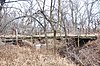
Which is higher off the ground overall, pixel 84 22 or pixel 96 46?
pixel 84 22

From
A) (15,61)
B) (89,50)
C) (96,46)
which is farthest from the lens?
(96,46)

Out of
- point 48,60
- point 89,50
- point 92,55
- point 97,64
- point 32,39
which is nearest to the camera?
point 48,60

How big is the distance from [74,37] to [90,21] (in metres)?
15.8

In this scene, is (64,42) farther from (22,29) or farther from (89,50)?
(22,29)

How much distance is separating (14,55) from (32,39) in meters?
8.47

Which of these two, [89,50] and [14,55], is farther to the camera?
[89,50]

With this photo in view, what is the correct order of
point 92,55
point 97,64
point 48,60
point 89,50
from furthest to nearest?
1. point 89,50
2. point 92,55
3. point 97,64
4. point 48,60

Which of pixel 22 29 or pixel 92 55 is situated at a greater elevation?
pixel 22 29

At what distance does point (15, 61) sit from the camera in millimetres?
9914

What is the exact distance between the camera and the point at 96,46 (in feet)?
56.3

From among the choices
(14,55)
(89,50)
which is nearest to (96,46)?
(89,50)

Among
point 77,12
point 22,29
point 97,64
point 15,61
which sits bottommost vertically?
point 97,64

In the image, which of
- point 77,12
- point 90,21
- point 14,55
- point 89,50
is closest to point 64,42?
point 89,50

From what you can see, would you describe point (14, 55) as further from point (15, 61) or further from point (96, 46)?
point (96, 46)
